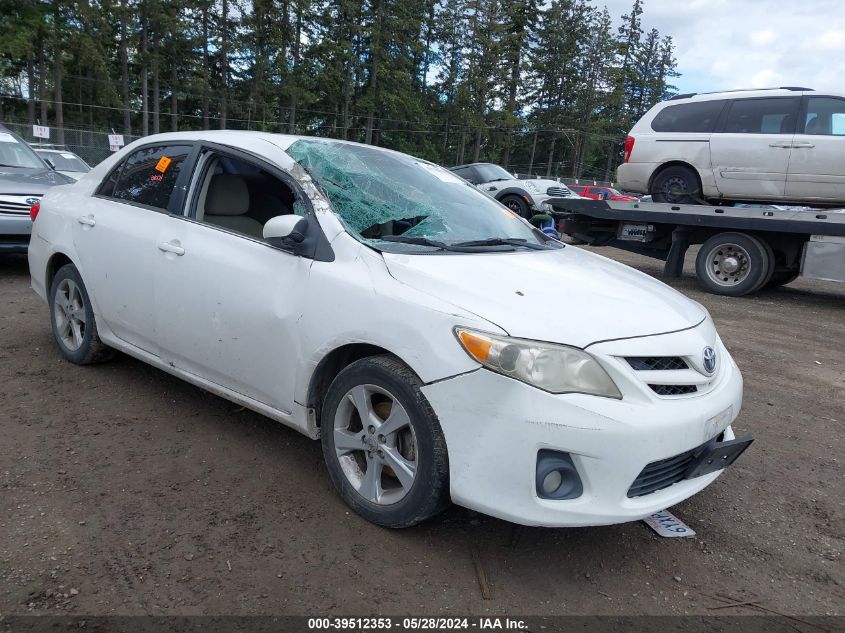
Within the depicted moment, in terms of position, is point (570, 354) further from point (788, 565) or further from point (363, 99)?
point (363, 99)

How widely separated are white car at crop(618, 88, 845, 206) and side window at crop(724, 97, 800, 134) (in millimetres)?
12

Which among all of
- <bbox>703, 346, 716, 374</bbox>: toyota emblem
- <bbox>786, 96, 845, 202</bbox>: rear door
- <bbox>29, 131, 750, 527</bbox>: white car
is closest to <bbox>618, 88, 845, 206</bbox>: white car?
<bbox>786, 96, 845, 202</bbox>: rear door

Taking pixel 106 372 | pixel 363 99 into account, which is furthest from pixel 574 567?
pixel 363 99

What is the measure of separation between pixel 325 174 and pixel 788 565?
268 centimetres

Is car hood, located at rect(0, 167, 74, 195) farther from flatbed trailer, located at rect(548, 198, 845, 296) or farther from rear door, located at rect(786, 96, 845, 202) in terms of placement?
rear door, located at rect(786, 96, 845, 202)

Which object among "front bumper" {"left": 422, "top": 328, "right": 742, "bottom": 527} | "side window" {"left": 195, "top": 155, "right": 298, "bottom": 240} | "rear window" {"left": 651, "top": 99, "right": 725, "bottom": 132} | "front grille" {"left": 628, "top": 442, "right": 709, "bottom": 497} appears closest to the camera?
"front bumper" {"left": 422, "top": 328, "right": 742, "bottom": 527}

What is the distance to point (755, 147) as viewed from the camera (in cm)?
854

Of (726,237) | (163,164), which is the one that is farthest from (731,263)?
(163,164)

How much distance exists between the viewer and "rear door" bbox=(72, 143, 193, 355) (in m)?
3.61

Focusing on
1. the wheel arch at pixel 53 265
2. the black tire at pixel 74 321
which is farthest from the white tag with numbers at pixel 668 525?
the wheel arch at pixel 53 265

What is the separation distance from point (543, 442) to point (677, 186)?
8303 mm

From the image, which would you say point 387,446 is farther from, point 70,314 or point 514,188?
point 514,188

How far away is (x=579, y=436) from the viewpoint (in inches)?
87.2

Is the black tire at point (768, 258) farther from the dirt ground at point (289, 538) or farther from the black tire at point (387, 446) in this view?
the black tire at point (387, 446)
